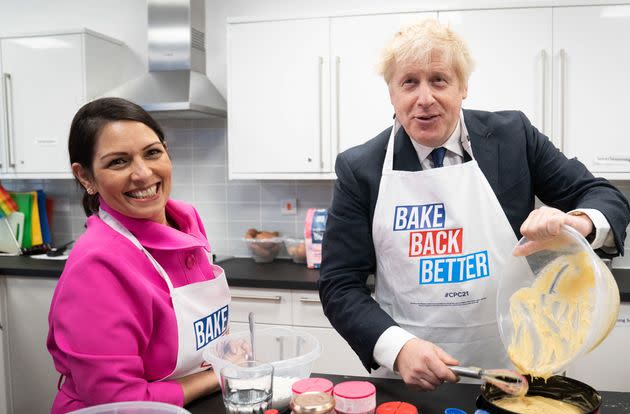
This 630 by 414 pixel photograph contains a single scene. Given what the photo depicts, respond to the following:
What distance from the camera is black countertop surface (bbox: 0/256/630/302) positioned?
2.54 metres

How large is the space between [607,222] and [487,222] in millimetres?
283

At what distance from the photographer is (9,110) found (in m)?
3.07

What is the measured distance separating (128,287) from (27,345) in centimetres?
222

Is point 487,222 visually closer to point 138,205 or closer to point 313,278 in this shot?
point 138,205

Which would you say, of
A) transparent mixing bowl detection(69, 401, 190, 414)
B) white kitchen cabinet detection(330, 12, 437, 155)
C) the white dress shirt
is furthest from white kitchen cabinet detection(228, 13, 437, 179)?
transparent mixing bowl detection(69, 401, 190, 414)

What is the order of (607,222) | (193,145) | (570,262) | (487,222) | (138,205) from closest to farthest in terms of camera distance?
(570,262) < (607,222) < (138,205) < (487,222) < (193,145)

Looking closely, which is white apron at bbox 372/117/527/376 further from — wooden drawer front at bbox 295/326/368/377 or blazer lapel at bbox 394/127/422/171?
wooden drawer front at bbox 295/326/368/377

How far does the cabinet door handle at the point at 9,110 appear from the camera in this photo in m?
3.05

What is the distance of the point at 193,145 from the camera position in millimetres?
3260

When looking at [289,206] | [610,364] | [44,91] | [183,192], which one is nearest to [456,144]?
[610,364]

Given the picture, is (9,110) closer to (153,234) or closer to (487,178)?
(153,234)

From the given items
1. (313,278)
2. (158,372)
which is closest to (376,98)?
(313,278)

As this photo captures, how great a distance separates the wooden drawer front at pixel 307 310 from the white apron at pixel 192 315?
1220mm

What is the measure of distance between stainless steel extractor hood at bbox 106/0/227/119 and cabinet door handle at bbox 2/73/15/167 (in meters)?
0.64
